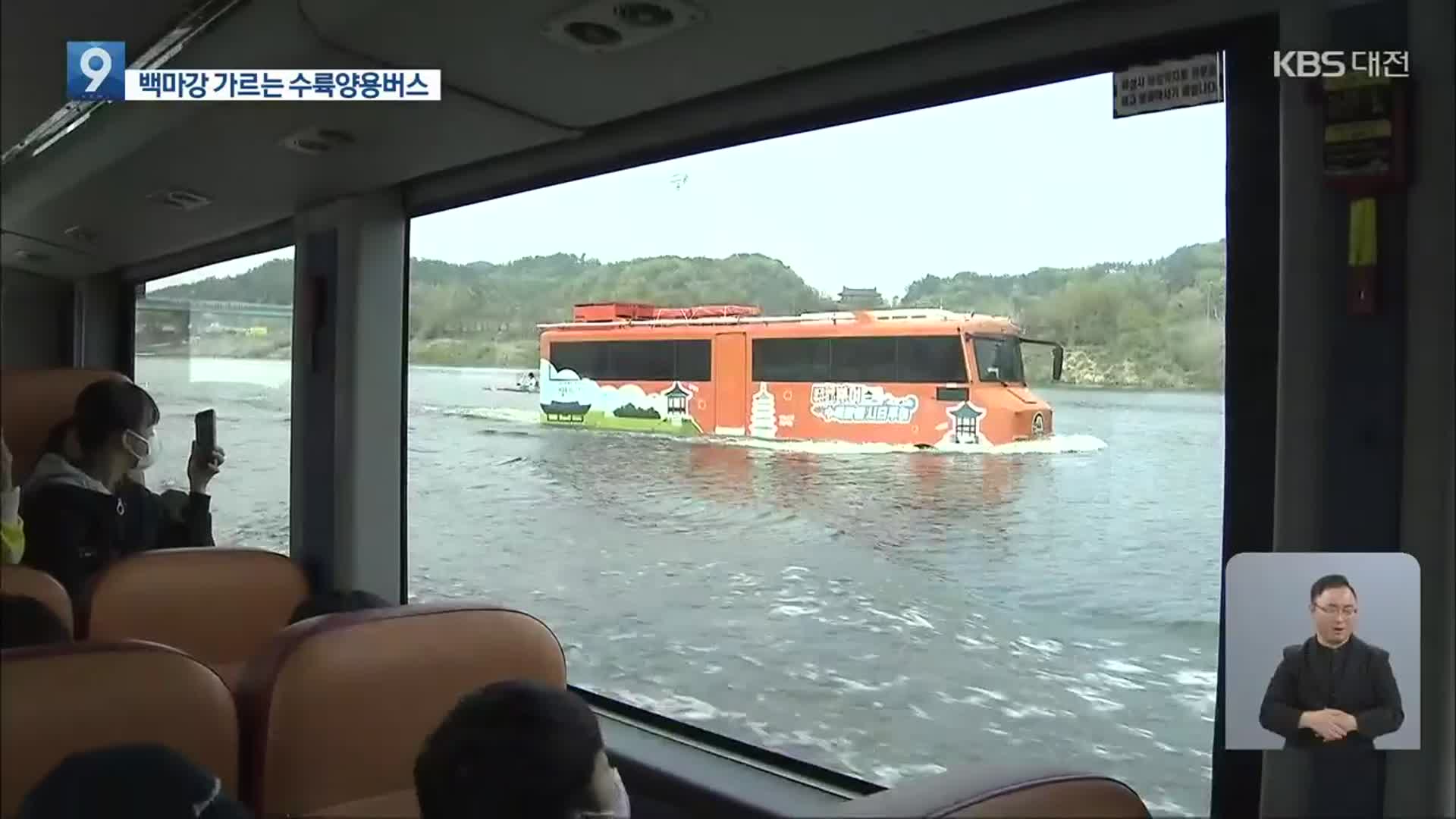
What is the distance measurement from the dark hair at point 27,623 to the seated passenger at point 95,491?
28cm

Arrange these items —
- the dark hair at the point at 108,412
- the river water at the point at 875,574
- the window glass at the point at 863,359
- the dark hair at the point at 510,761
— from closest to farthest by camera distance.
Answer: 1. the dark hair at the point at 510,761
2. the river water at the point at 875,574
3. the window glass at the point at 863,359
4. the dark hair at the point at 108,412

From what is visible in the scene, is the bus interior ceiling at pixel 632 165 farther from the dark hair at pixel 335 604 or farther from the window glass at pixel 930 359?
the dark hair at pixel 335 604

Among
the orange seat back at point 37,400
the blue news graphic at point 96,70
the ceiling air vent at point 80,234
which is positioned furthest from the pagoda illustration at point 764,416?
the ceiling air vent at point 80,234

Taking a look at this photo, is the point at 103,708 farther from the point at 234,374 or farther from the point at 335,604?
the point at 234,374

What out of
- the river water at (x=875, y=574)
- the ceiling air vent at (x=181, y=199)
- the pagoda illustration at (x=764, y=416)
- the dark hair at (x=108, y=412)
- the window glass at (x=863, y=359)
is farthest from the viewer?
the ceiling air vent at (x=181, y=199)

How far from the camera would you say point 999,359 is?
1.54 m

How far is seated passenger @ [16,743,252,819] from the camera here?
1012 millimetres

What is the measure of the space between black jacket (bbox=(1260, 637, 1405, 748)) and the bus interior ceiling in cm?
9

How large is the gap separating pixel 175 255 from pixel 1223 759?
3173 millimetres

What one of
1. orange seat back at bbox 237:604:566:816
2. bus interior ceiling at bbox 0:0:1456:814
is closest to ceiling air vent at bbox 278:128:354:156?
bus interior ceiling at bbox 0:0:1456:814

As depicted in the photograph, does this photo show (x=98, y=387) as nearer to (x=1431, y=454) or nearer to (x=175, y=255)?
(x=175, y=255)

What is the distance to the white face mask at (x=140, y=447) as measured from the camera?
2.10 meters

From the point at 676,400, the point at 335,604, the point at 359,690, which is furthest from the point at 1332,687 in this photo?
the point at 335,604

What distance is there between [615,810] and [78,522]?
150 cm
